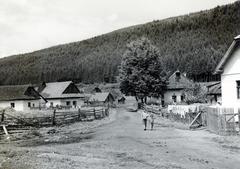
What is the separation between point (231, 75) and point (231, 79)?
313mm

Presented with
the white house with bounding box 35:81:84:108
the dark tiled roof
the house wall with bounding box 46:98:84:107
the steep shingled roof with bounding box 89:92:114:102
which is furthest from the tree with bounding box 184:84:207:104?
the steep shingled roof with bounding box 89:92:114:102

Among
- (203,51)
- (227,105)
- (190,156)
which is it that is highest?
(203,51)

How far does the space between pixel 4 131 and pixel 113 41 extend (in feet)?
514

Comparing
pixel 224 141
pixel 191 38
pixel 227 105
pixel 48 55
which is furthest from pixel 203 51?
pixel 224 141

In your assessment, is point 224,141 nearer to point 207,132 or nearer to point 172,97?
point 207,132

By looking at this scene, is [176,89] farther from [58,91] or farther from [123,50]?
[123,50]

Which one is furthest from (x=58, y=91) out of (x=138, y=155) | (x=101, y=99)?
(x=138, y=155)

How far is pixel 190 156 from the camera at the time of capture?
16312 millimetres

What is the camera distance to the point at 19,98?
73750 mm

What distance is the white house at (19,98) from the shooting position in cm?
7381

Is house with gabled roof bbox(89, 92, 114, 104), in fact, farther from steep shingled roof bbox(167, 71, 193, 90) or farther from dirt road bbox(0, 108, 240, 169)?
dirt road bbox(0, 108, 240, 169)

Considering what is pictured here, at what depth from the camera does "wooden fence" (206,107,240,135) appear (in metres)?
23.2

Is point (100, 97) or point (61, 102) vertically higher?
point (100, 97)

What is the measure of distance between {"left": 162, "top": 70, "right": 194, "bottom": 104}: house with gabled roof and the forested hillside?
48.4m
